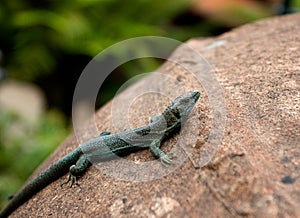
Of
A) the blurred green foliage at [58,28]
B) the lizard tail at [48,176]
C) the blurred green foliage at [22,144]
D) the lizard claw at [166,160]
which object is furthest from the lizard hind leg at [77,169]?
the blurred green foliage at [58,28]

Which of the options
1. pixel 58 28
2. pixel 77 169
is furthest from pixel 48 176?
pixel 58 28

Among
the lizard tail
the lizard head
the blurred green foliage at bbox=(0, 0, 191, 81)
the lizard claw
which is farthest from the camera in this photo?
the blurred green foliage at bbox=(0, 0, 191, 81)

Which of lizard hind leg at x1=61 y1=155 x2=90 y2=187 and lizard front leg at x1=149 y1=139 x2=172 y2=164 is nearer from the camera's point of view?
lizard front leg at x1=149 y1=139 x2=172 y2=164

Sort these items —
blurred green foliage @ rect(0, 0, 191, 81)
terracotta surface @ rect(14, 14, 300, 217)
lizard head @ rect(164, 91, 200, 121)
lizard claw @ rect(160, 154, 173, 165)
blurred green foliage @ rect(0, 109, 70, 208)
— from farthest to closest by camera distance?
1. blurred green foliage @ rect(0, 0, 191, 81)
2. blurred green foliage @ rect(0, 109, 70, 208)
3. lizard head @ rect(164, 91, 200, 121)
4. lizard claw @ rect(160, 154, 173, 165)
5. terracotta surface @ rect(14, 14, 300, 217)

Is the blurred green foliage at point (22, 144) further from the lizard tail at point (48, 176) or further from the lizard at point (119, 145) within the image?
the lizard at point (119, 145)

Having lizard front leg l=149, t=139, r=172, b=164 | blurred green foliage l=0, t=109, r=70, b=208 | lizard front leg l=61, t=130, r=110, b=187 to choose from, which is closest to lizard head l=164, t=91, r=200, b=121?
lizard front leg l=149, t=139, r=172, b=164

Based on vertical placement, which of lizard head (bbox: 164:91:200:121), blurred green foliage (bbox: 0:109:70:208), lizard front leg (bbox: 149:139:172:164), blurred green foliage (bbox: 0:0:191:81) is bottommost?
blurred green foliage (bbox: 0:109:70:208)

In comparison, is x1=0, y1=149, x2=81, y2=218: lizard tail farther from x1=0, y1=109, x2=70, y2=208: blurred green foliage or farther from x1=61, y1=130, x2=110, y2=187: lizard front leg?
x1=0, y1=109, x2=70, y2=208: blurred green foliage
